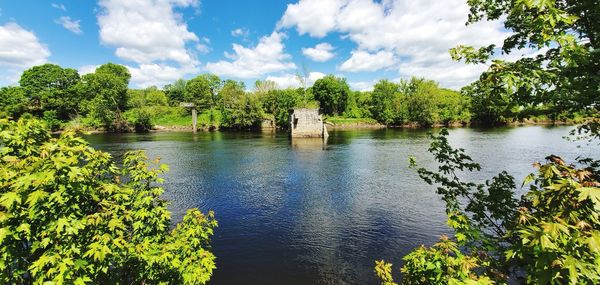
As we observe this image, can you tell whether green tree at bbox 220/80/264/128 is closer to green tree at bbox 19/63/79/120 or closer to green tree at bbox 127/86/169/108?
green tree at bbox 127/86/169/108

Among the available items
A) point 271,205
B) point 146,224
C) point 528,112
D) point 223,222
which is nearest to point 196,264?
point 146,224

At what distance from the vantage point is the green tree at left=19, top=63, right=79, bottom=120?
91.0m

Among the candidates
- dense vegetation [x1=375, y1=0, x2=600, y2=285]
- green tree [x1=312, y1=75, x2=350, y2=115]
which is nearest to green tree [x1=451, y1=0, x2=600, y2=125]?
dense vegetation [x1=375, y1=0, x2=600, y2=285]

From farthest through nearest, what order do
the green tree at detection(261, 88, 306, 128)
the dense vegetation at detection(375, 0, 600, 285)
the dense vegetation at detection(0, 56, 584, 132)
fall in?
the green tree at detection(261, 88, 306, 128) → the dense vegetation at detection(0, 56, 584, 132) → the dense vegetation at detection(375, 0, 600, 285)

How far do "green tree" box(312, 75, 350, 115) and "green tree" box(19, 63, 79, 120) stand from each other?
83.5m

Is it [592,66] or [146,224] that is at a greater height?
[592,66]

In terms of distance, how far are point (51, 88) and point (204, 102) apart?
156 feet

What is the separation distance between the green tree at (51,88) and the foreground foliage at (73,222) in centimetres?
10593

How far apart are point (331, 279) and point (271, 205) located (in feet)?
31.7

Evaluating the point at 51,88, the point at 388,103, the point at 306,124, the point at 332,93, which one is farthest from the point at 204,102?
the point at 388,103

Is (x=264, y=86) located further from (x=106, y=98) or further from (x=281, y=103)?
(x=106, y=98)

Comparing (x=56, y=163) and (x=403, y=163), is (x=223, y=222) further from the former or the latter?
(x=403, y=163)

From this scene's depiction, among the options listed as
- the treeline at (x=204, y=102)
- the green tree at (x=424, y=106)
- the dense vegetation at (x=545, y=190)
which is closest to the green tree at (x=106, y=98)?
the treeline at (x=204, y=102)

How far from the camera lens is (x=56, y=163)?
496cm
